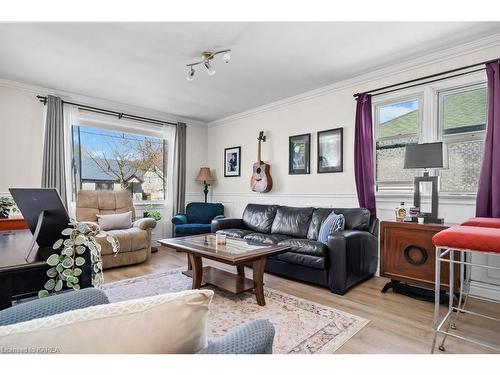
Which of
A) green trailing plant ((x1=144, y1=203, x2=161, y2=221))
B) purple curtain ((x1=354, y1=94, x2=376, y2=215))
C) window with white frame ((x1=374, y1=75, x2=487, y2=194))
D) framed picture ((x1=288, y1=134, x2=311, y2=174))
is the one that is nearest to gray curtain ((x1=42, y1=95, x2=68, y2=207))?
green trailing plant ((x1=144, y1=203, x2=161, y2=221))

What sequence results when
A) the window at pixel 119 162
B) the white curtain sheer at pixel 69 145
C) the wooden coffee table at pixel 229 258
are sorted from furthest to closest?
1. the window at pixel 119 162
2. the white curtain sheer at pixel 69 145
3. the wooden coffee table at pixel 229 258

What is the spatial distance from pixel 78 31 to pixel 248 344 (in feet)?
9.76

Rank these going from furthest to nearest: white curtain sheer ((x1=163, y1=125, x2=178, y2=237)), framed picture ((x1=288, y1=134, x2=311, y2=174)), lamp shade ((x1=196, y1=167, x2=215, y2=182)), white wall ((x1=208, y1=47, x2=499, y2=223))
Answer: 1. lamp shade ((x1=196, y1=167, x2=215, y2=182))
2. white curtain sheer ((x1=163, y1=125, x2=178, y2=237))
3. framed picture ((x1=288, y1=134, x2=311, y2=174))
4. white wall ((x1=208, y1=47, x2=499, y2=223))

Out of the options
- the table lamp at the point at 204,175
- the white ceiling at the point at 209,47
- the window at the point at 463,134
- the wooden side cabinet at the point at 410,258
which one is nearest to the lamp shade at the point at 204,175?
the table lamp at the point at 204,175

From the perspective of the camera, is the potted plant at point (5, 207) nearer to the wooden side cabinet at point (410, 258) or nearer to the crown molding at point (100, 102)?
the crown molding at point (100, 102)

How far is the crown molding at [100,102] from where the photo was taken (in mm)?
3691

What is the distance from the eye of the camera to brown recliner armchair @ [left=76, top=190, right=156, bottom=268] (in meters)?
3.53

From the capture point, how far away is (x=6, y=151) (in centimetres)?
360

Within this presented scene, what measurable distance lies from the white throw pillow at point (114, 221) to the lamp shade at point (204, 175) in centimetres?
164

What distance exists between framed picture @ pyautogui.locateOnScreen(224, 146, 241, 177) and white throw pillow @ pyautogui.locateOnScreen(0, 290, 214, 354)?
4621mm

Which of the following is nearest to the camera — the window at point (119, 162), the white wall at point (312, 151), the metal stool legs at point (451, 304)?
the metal stool legs at point (451, 304)

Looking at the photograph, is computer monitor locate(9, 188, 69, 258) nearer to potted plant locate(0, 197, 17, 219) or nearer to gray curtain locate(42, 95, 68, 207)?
potted plant locate(0, 197, 17, 219)
